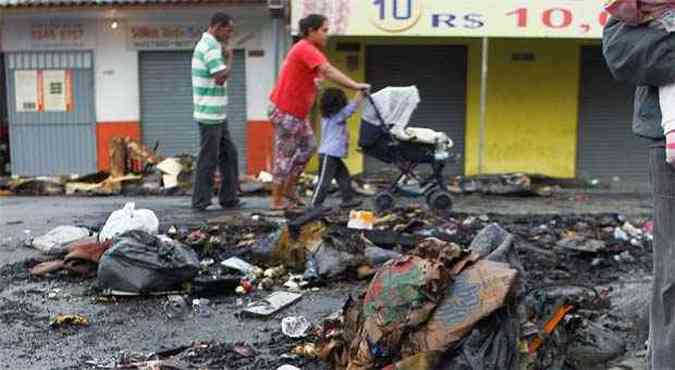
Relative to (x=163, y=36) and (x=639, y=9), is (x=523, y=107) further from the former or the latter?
(x=639, y=9)

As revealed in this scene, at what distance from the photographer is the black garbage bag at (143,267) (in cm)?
511

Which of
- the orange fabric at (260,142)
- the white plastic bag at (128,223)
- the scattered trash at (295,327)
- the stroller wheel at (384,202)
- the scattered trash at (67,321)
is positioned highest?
the orange fabric at (260,142)

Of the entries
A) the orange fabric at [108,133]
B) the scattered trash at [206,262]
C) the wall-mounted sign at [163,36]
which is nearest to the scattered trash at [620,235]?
the scattered trash at [206,262]

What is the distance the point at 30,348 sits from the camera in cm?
429

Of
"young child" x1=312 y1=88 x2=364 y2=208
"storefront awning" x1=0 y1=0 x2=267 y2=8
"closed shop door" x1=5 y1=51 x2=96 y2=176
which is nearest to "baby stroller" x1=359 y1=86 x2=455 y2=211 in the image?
"young child" x1=312 y1=88 x2=364 y2=208

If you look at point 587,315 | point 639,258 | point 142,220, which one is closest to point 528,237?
point 639,258

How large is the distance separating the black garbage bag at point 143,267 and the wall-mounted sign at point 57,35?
10.4 metres

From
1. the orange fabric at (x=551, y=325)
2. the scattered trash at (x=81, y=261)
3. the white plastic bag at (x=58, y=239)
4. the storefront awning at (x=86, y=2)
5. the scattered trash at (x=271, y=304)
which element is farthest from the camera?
the storefront awning at (x=86, y=2)

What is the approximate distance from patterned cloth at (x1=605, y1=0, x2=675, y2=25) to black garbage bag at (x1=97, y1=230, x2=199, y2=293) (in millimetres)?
3356

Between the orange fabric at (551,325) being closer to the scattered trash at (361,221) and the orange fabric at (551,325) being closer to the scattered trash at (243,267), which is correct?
the scattered trash at (243,267)

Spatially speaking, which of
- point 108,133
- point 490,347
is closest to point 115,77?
point 108,133

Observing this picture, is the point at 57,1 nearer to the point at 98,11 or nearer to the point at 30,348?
the point at 98,11

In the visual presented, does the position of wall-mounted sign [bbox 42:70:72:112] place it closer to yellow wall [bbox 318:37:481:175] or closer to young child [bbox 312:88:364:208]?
yellow wall [bbox 318:37:481:175]

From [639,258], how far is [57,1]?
11404 mm
